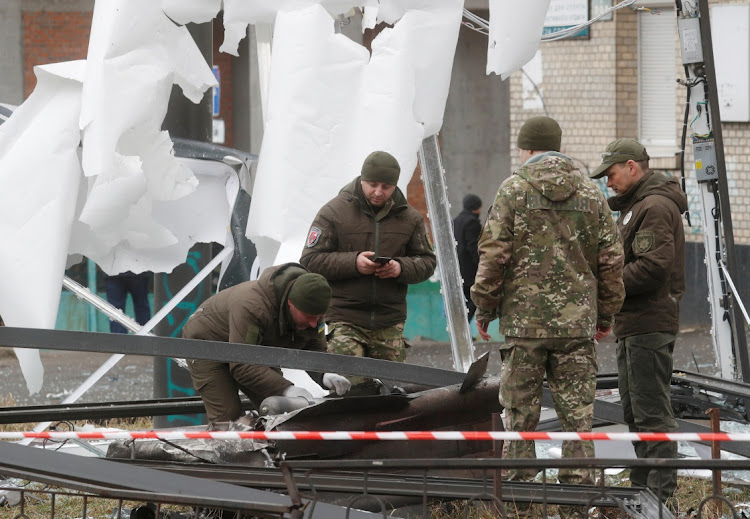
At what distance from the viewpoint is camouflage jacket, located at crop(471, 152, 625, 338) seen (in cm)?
477

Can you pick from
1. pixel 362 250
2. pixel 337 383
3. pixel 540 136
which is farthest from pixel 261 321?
pixel 540 136

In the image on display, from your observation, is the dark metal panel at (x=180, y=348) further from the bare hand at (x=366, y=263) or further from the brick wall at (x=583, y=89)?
the brick wall at (x=583, y=89)

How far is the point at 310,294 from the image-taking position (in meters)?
5.23

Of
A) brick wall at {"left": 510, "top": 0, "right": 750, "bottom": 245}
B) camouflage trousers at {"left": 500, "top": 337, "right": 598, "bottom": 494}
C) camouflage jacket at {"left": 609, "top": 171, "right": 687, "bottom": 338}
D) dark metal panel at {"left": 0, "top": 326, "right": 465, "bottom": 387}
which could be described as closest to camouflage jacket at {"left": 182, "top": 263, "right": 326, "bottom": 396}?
dark metal panel at {"left": 0, "top": 326, "right": 465, "bottom": 387}

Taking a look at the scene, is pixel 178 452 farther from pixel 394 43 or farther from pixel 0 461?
pixel 394 43

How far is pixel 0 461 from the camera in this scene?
12.7ft

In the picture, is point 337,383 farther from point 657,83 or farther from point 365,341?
point 657,83

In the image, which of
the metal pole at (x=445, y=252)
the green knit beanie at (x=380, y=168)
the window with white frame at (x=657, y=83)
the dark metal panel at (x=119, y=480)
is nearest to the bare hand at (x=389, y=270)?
the green knit beanie at (x=380, y=168)

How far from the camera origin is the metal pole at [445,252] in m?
6.73

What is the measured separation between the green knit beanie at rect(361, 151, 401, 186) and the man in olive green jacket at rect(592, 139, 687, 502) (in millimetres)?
1028

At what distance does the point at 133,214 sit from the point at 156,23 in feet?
3.16

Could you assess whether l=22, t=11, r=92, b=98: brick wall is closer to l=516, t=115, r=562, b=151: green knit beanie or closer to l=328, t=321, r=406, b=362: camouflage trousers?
l=328, t=321, r=406, b=362: camouflage trousers

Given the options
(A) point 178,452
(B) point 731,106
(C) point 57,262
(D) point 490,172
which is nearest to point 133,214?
(C) point 57,262

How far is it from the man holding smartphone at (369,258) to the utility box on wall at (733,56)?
756 cm
